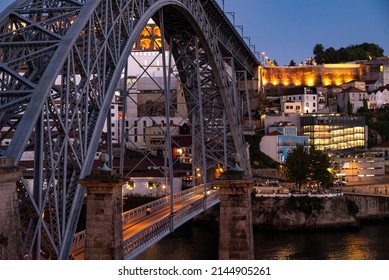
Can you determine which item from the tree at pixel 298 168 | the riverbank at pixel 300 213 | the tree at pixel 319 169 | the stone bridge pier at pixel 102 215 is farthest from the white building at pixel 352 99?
the stone bridge pier at pixel 102 215

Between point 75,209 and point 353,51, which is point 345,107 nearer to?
point 353,51

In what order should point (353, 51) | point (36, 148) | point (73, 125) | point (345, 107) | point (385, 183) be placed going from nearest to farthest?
point (36, 148) → point (73, 125) → point (385, 183) → point (345, 107) → point (353, 51)

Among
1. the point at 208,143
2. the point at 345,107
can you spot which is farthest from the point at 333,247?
the point at 345,107

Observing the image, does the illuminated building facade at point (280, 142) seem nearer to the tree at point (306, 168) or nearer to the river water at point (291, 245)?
the tree at point (306, 168)

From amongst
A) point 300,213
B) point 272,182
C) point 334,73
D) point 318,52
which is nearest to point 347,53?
point 318,52

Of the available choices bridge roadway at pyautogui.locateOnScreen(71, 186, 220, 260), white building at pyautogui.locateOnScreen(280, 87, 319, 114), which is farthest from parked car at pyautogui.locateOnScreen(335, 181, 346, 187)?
bridge roadway at pyautogui.locateOnScreen(71, 186, 220, 260)

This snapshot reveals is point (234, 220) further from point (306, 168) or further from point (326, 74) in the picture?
point (326, 74)
